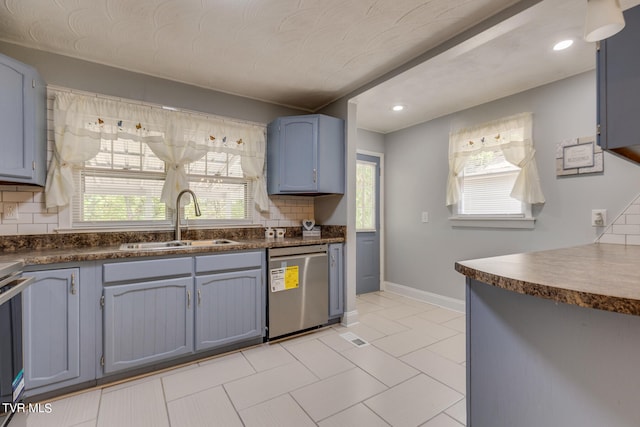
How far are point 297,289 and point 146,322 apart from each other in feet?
4.02

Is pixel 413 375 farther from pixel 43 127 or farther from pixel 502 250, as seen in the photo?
pixel 43 127

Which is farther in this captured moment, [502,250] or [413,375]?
Answer: [502,250]

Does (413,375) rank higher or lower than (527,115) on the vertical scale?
lower

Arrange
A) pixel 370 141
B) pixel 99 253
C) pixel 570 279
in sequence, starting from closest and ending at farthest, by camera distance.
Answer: pixel 570 279 → pixel 99 253 → pixel 370 141

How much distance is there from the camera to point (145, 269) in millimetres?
2053

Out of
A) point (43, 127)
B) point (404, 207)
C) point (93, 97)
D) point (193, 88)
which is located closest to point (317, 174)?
point (193, 88)

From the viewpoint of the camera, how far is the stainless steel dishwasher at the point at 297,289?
8.54 feet

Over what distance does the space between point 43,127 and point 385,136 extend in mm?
3857

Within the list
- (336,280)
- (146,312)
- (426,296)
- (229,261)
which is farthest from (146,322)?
(426,296)

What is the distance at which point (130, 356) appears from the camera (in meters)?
2.00

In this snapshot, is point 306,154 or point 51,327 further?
point 306,154

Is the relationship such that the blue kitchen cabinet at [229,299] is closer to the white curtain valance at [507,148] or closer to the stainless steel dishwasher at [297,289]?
the stainless steel dishwasher at [297,289]

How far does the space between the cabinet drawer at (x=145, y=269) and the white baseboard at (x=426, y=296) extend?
2928 mm

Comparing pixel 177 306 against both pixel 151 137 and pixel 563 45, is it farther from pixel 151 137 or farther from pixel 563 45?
pixel 563 45
